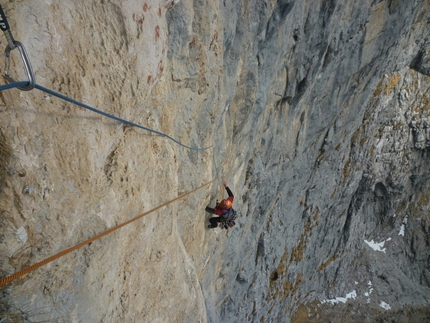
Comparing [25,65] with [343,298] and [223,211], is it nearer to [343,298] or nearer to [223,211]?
[223,211]

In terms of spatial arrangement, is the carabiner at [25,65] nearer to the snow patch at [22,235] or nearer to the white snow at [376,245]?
the snow patch at [22,235]

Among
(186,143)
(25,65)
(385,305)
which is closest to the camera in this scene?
(25,65)

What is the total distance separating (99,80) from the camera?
3238mm

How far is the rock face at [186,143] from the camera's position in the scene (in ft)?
8.81

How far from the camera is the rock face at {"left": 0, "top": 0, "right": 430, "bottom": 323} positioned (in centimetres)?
269

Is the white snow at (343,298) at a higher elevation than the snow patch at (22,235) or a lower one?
lower

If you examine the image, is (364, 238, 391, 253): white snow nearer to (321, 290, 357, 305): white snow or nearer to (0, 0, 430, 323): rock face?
(321, 290, 357, 305): white snow

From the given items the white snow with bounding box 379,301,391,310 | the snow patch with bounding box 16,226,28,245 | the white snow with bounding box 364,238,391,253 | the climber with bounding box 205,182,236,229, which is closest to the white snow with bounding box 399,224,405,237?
the white snow with bounding box 364,238,391,253

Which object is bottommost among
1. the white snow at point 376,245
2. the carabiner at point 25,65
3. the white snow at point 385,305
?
the white snow at point 385,305

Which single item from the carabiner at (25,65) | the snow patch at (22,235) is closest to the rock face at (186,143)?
the snow patch at (22,235)

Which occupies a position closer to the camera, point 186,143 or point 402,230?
point 186,143

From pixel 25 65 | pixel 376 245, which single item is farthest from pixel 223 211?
pixel 376 245

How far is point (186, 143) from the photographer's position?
6109 mm

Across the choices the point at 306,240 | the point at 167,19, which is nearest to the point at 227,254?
the point at 167,19
